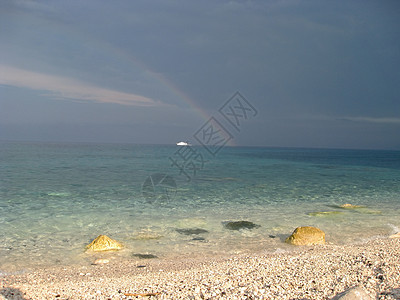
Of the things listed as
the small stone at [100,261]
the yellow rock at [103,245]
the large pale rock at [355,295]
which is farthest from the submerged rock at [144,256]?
the large pale rock at [355,295]

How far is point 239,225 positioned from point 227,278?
7044 mm

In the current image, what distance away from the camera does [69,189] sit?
86.7 feet

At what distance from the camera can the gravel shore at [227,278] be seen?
6.64 meters

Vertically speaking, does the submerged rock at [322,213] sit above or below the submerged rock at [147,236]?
above

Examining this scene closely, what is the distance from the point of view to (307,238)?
11.7 metres

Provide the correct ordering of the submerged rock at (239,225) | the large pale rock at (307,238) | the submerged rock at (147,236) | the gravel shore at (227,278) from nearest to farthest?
the gravel shore at (227,278), the large pale rock at (307,238), the submerged rock at (147,236), the submerged rock at (239,225)

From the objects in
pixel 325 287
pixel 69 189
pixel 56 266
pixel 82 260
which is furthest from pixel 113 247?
pixel 69 189

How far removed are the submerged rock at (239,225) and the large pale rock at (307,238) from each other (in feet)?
8.71

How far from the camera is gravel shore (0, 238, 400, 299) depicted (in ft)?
21.8

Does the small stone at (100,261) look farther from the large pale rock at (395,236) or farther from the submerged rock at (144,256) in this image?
the large pale rock at (395,236)

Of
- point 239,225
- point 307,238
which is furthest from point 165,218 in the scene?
point 307,238

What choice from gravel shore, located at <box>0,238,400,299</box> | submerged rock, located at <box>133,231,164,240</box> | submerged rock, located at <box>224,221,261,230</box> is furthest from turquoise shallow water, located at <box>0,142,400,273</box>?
gravel shore, located at <box>0,238,400,299</box>

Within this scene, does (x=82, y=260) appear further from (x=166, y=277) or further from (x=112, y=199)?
(x=112, y=199)

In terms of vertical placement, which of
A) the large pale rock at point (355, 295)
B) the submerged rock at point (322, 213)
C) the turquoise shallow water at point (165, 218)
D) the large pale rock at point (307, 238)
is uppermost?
the large pale rock at point (355, 295)
